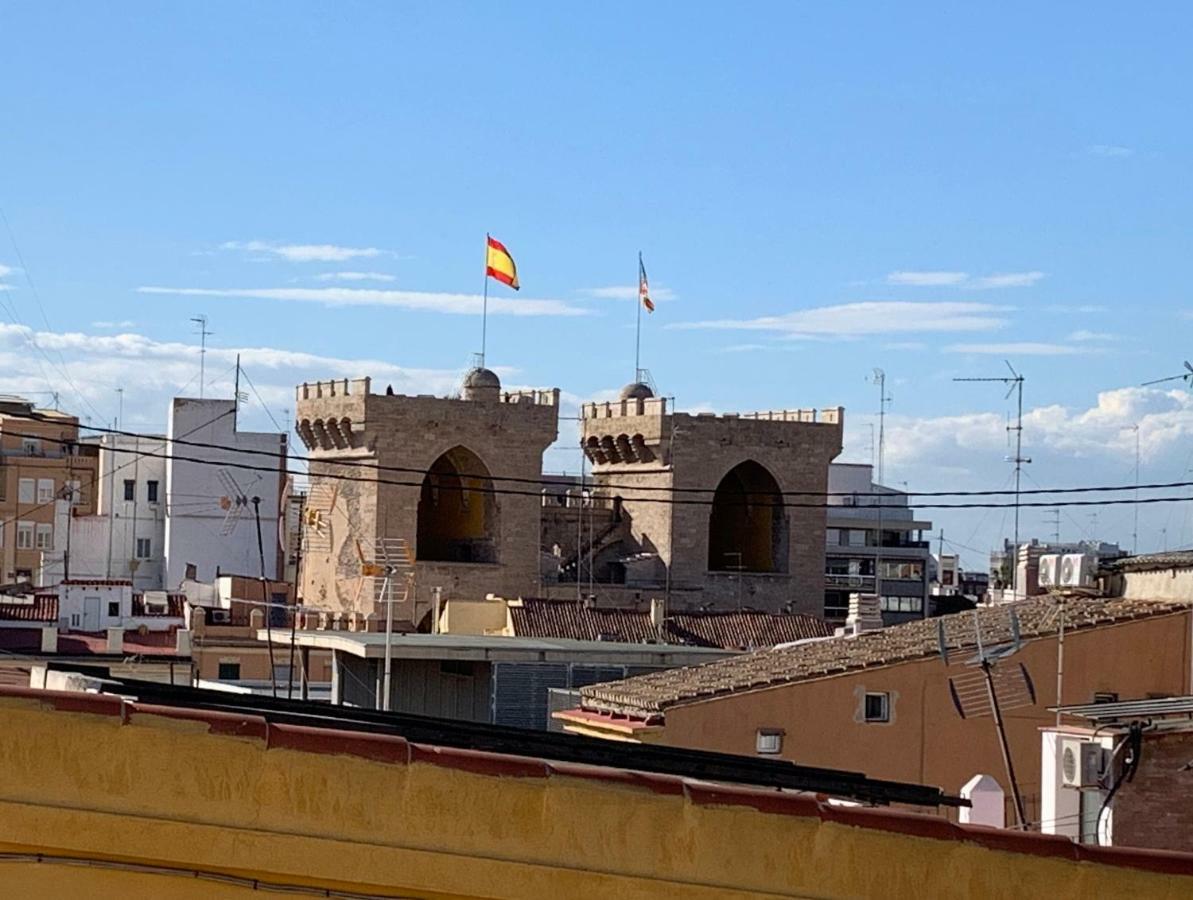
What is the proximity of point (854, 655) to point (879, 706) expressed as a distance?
3.50 feet

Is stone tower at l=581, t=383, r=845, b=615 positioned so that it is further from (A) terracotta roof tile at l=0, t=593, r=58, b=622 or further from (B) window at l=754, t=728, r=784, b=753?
(B) window at l=754, t=728, r=784, b=753

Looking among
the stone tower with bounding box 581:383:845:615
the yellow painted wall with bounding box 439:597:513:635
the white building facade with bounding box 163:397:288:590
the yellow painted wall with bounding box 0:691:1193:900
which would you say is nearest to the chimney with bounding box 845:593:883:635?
the yellow painted wall with bounding box 439:597:513:635

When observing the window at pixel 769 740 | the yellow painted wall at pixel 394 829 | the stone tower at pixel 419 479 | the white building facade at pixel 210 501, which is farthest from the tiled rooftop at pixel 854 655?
the white building facade at pixel 210 501

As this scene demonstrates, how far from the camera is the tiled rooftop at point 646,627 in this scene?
31625mm

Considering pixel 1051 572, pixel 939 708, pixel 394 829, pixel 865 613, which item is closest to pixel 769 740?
pixel 939 708

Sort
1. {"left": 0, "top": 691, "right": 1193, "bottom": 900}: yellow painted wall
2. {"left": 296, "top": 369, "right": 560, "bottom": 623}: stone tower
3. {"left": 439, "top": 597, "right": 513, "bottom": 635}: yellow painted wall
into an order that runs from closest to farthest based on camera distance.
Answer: {"left": 0, "top": 691, "right": 1193, "bottom": 900}: yellow painted wall
{"left": 439, "top": 597, "right": 513, "bottom": 635}: yellow painted wall
{"left": 296, "top": 369, "right": 560, "bottom": 623}: stone tower

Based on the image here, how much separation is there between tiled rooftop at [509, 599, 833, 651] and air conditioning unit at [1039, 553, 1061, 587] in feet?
44.9

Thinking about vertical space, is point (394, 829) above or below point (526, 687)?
above

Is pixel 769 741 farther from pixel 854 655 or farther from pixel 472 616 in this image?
pixel 472 616

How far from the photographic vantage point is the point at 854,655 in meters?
16.8

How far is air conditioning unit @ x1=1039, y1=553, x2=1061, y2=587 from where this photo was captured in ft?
55.9

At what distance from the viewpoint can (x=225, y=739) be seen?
17.7 ft

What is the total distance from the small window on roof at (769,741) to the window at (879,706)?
64cm

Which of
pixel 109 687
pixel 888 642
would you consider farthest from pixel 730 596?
pixel 109 687
